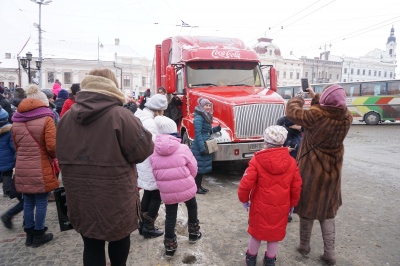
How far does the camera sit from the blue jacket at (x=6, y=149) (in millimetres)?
4027

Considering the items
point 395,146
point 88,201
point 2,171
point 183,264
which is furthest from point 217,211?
point 395,146

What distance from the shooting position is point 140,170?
3.56 metres

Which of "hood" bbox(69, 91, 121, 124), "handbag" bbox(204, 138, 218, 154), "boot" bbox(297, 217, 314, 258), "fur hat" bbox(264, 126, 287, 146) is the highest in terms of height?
"hood" bbox(69, 91, 121, 124)

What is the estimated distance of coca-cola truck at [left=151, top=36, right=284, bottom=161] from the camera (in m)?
6.02

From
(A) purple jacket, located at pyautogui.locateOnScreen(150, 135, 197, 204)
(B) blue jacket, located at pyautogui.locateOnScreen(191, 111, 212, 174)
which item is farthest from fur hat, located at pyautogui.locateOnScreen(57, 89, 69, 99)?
(A) purple jacket, located at pyautogui.locateOnScreen(150, 135, 197, 204)

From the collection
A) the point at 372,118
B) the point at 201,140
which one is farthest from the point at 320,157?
the point at 372,118

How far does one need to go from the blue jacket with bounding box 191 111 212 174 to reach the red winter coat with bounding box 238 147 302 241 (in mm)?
2492

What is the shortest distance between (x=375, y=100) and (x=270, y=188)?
65.7 feet

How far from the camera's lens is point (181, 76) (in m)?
7.60

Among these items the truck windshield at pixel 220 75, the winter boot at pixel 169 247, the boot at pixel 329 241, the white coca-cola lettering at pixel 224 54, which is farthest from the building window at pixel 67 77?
the boot at pixel 329 241

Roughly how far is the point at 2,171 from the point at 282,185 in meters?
3.83

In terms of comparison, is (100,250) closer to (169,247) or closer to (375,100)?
(169,247)

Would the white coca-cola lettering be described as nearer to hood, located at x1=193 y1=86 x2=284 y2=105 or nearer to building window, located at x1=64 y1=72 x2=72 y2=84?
hood, located at x1=193 y1=86 x2=284 y2=105

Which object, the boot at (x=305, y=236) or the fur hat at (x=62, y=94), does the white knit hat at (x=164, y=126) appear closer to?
the boot at (x=305, y=236)
